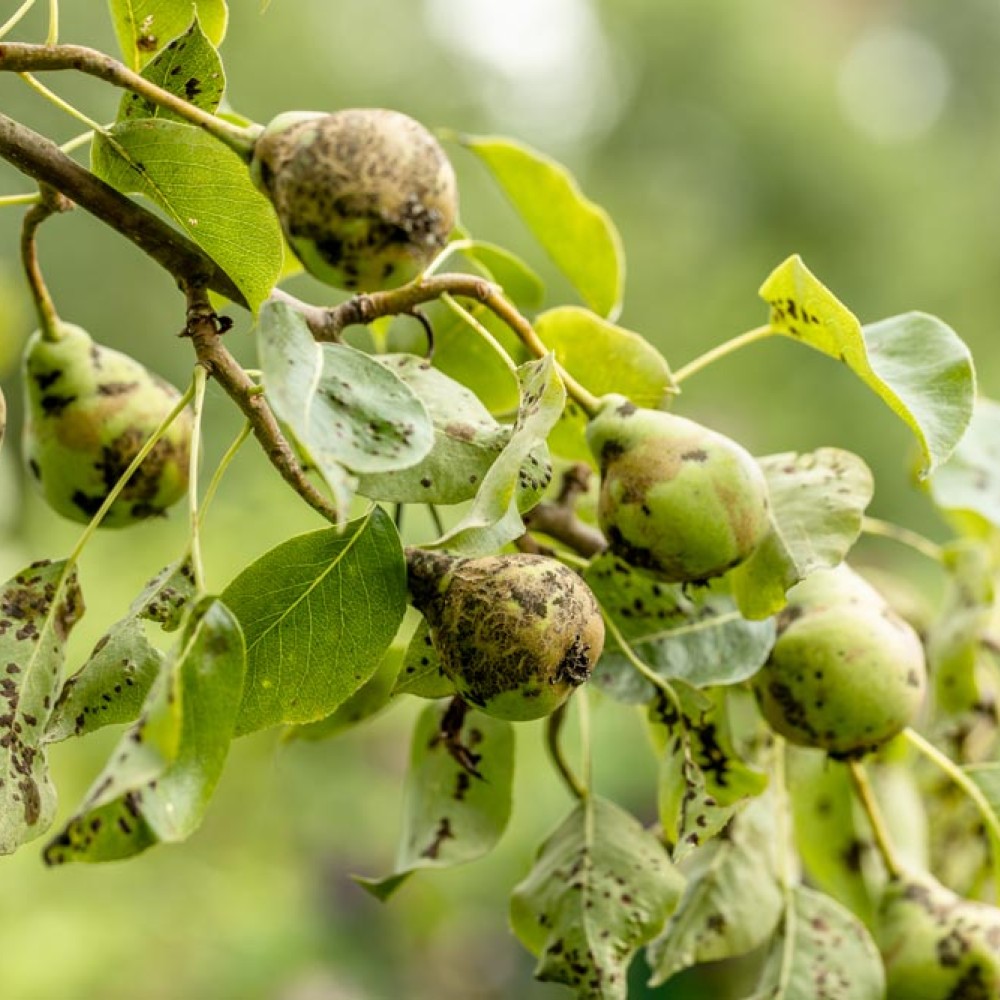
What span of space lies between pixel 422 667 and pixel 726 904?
0.30 meters

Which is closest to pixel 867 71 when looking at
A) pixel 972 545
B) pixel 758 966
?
pixel 758 966

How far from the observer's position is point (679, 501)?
0.56 m

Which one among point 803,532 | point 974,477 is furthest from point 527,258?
point 803,532

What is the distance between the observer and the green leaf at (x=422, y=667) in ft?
1.83

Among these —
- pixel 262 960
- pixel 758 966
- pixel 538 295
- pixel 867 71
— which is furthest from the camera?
pixel 867 71

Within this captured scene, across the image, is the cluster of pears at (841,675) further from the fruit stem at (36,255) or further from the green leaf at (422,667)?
the fruit stem at (36,255)

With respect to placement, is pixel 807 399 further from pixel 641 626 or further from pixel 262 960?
pixel 641 626

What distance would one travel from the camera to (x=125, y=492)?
0.72 meters

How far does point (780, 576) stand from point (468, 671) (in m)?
0.17

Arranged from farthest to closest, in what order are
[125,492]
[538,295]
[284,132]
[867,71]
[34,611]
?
[867,71]
[538,295]
[125,492]
[34,611]
[284,132]

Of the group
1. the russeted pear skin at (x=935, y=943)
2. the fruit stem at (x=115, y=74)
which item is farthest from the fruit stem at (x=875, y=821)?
the fruit stem at (x=115, y=74)

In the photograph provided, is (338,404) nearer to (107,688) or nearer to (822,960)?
(107,688)

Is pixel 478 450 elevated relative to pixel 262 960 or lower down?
elevated

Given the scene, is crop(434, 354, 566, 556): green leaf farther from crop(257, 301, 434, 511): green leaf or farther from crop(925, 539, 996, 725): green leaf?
crop(925, 539, 996, 725): green leaf
